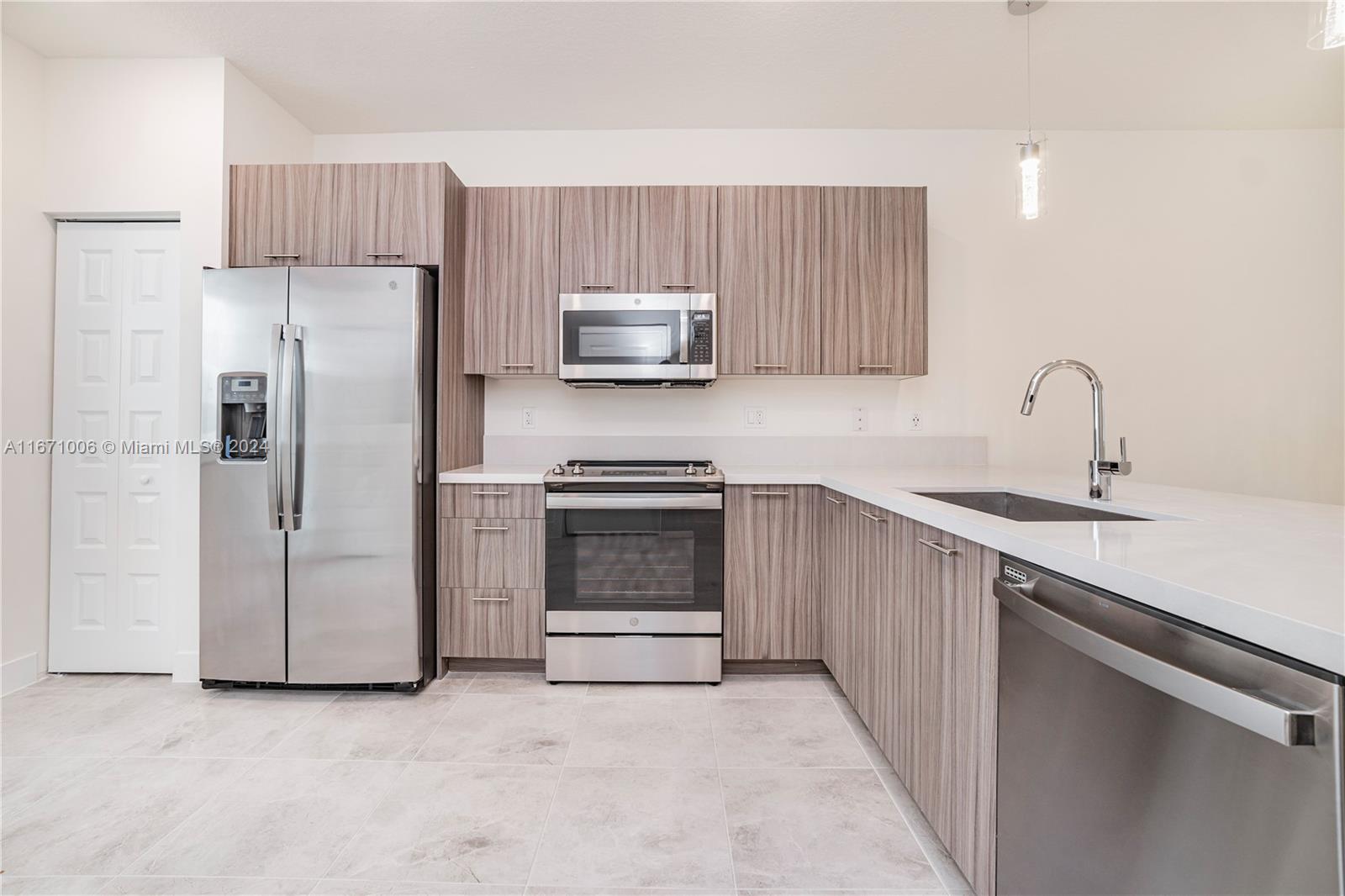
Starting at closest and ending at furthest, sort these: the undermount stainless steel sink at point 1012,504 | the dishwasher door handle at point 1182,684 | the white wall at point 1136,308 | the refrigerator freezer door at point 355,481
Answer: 1. the dishwasher door handle at point 1182,684
2. the undermount stainless steel sink at point 1012,504
3. the refrigerator freezer door at point 355,481
4. the white wall at point 1136,308

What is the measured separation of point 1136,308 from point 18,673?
5.35m

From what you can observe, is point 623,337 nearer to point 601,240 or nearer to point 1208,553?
point 601,240

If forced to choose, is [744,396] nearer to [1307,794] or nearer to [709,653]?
[709,653]

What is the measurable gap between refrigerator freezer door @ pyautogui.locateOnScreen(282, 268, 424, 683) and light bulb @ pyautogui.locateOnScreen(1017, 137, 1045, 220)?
220 centimetres

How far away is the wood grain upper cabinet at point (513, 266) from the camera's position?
291cm

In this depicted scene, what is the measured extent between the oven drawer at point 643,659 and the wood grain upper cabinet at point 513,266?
4.53 feet

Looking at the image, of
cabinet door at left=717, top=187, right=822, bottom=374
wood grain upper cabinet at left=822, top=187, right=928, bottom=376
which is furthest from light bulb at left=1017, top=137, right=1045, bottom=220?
cabinet door at left=717, top=187, right=822, bottom=374

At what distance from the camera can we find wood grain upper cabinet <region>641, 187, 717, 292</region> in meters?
2.90

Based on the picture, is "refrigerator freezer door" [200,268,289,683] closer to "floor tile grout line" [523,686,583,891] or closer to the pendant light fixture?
"floor tile grout line" [523,686,583,891]

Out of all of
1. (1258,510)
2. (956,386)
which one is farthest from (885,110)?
(1258,510)

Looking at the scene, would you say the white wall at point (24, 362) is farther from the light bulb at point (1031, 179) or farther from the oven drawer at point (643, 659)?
the light bulb at point (1031, 179)

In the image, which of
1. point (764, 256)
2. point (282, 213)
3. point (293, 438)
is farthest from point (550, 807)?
point (282, 213)

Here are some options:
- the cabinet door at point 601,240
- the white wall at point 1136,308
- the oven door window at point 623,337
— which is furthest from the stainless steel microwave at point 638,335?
the white wall at point 1136,308

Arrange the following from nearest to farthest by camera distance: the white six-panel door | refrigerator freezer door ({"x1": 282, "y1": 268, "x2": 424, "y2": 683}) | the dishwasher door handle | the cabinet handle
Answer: the dishwasher door handle → the cabinet handle → refrigerator freezer door ({"x1": 282, "y1": 268, "x2": 424, "y2": 683}) → the white six-panel door
